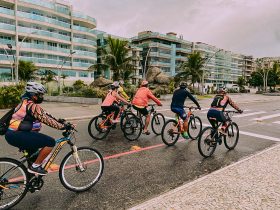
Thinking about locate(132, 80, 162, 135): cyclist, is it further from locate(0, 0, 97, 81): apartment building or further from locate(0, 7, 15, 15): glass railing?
locate(0, 7, 15, 15): glass railing

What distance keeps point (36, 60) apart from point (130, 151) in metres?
44.5

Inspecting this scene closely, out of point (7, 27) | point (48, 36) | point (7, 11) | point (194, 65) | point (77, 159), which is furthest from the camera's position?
point (194, 65)

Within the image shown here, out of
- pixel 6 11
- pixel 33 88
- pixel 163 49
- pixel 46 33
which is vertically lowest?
pixel 33 88

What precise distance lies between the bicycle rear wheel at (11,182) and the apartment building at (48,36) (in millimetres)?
40897

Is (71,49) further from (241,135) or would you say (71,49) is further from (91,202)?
(91,202)

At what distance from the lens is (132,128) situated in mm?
8422

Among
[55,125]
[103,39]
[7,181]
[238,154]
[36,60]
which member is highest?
[103,39]

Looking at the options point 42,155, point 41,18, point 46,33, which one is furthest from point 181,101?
point 41,18

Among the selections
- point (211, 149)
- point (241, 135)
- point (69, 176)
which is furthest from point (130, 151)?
point (241, 135)

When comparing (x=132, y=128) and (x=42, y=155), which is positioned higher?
(x=42, y=155)

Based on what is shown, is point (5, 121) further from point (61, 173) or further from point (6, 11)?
point (6, 11)

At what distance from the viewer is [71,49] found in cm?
5438

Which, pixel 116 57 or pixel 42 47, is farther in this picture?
pixel 42 47

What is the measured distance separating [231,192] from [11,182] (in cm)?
359
